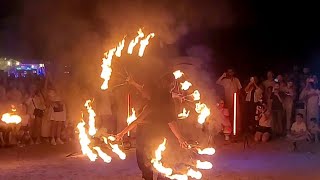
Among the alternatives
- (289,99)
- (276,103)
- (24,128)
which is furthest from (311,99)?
(24,128)

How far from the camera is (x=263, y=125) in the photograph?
13445 mm

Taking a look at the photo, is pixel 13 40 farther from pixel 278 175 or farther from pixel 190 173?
pixel 190 173

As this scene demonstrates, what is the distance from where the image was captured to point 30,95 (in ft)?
42.8

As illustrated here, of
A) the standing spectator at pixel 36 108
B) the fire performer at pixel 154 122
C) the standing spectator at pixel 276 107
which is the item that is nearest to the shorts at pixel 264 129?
the standing spectator at pixel 276 107

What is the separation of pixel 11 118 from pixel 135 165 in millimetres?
3298

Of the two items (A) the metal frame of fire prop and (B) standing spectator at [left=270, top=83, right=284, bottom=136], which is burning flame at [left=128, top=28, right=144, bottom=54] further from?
(B) standing spectator at [left=270, top=83, right=284, bottom=136]

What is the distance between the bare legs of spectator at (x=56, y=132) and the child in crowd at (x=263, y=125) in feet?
15.3

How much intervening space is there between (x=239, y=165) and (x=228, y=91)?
3.75 m

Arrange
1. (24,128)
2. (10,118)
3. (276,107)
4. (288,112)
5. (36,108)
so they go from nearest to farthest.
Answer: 1. (10,118)
2. (24,128)
3. (36,108)
4. (276,107)
5. (288,112)

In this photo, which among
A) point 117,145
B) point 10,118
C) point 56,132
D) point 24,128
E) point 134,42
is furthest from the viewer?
point 56,132

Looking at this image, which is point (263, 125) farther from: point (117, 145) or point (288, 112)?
point (117, 145)

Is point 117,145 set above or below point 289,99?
below

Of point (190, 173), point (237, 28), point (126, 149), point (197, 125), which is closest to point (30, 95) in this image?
point (126, 149)

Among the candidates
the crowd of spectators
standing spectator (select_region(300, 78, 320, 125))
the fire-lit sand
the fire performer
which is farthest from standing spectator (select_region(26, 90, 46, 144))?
the fire performer
